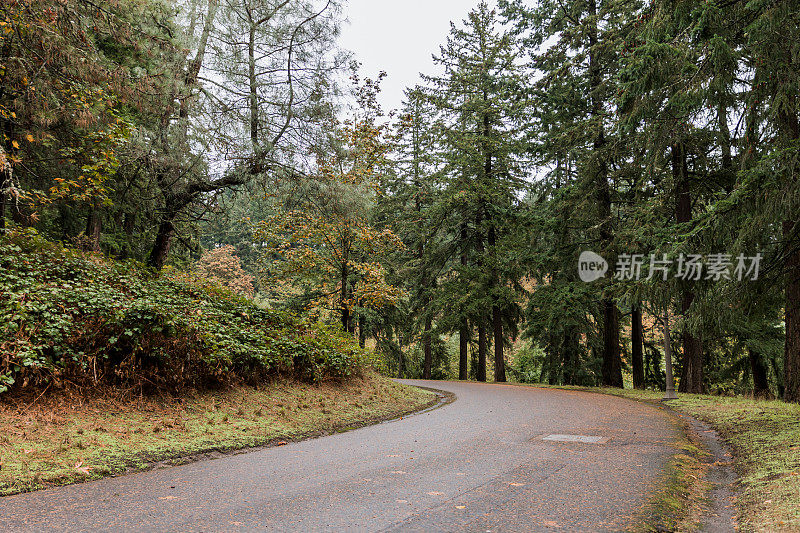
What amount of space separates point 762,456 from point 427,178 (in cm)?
1908

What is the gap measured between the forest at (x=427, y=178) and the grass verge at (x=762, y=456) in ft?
5.17

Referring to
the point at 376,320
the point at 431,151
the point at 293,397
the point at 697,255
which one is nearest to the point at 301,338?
the point at 293,397

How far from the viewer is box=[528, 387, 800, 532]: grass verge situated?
3482 millimetres

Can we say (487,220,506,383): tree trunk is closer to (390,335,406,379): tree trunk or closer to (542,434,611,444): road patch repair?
(390,335,406,379): tree trunk

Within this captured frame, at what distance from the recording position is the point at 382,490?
4.09m

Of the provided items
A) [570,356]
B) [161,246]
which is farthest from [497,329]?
[161,246]

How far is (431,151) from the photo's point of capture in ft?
87.0

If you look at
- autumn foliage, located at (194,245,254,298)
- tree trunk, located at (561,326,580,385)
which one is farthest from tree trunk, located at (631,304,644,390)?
autumn foliage, located at (194,245,254,298)

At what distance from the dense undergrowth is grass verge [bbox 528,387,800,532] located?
6.80 meters

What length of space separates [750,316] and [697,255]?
3.13m

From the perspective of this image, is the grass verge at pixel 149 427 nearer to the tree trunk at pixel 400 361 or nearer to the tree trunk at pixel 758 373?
the tree trunk at pixel 758 373
